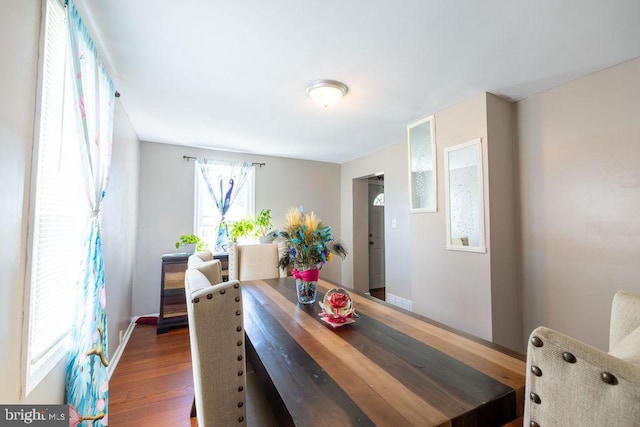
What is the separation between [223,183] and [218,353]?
11.4ft

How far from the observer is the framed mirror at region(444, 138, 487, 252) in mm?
2258

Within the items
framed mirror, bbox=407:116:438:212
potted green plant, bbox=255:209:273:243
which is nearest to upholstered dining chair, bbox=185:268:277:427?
framed mirror, bbox=407:116:438:212

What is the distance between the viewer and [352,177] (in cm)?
469

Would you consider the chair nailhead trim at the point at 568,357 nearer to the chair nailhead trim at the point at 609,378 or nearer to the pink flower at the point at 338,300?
the chair nailhead trim at the point at 609,378

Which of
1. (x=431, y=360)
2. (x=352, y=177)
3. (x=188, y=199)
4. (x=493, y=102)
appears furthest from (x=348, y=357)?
(x=352, y=177)

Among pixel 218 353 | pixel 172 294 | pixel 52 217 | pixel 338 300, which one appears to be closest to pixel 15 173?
pixel 52 217

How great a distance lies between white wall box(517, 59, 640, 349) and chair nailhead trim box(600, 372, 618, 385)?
2147 mm

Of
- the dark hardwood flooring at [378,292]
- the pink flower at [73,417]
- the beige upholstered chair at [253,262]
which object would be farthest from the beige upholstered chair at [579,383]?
the dark hardwood flooring at [378,292]

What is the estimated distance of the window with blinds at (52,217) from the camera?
107 centimetres

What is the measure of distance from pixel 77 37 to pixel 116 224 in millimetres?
1604

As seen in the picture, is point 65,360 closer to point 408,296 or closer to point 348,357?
point 348,357

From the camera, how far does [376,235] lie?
506 cm

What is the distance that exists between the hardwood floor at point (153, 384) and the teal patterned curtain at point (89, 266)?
0.31 metres

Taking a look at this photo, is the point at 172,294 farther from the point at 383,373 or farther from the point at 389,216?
the point at 389,216
